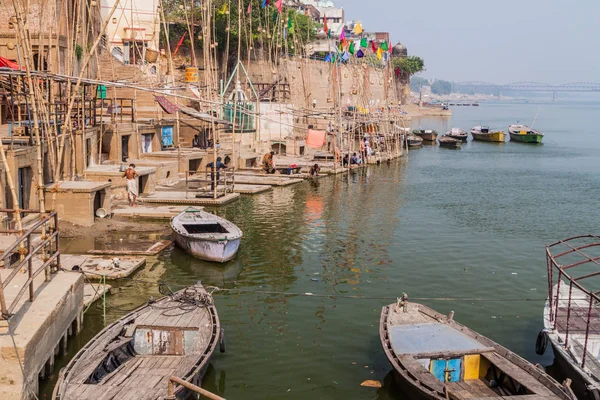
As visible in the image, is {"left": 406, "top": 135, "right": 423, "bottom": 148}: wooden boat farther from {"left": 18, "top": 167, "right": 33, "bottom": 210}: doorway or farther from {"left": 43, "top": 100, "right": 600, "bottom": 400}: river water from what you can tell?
{"left": 18, "top": 167, "right": 33, "bottom": 210}: doorway

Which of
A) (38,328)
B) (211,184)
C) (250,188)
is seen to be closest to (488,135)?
(250,188)

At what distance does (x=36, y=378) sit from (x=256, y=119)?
3469 cm

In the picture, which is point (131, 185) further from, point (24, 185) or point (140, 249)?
point (140, 249)

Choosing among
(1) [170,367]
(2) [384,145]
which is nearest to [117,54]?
(2) [384,145]

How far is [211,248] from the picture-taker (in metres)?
20.1

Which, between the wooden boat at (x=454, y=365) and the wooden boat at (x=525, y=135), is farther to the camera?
the wooden boat at (x=525, y=135)

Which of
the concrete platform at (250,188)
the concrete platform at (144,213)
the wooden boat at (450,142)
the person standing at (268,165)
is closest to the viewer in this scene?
the concrete platform at (144,213)

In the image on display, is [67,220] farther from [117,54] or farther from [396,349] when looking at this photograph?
[117,54]

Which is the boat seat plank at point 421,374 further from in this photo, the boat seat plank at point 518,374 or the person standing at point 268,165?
the person standing at point 268,165

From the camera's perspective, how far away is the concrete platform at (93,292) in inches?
627

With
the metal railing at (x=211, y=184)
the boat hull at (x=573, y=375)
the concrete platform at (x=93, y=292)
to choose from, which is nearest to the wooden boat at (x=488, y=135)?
the metal railing at (x=211, y=184)

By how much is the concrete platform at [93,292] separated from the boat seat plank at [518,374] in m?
9.13

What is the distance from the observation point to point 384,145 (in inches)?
2153

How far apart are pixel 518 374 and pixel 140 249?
12805 mm
